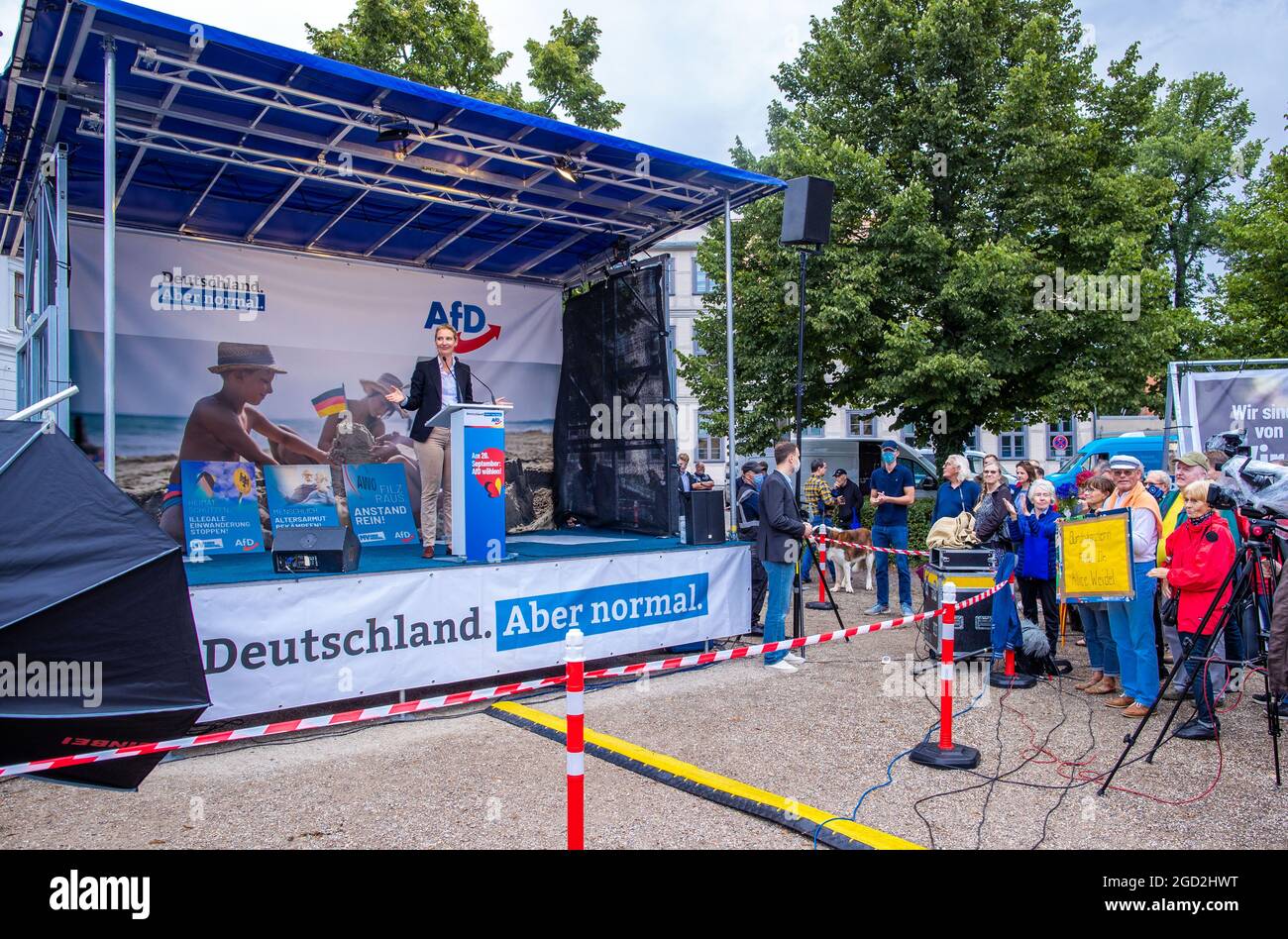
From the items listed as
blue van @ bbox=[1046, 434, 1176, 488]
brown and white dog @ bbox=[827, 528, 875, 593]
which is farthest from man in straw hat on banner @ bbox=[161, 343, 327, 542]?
blue van @ bbox=[1046, 434, 1176, 488]

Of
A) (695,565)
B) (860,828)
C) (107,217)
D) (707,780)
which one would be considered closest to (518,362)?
(695,565)

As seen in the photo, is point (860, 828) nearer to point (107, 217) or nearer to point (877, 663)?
point (877, 663)

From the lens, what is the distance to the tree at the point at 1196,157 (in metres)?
28.8

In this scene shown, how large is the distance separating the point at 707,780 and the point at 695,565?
11.4 feet

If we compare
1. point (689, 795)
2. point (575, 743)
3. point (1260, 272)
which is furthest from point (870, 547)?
point (1260, 272)

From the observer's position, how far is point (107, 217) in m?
5.93

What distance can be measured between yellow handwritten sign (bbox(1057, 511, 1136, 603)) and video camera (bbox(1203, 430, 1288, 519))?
1.04m

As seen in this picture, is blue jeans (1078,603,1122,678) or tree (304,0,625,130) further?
tree (304,0,625,130)

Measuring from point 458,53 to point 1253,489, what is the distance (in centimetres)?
1866

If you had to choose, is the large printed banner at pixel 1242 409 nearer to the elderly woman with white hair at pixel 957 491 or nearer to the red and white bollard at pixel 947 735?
the elderly woman with white hair at pixel 957 491

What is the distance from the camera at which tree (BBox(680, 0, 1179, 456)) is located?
15789mm

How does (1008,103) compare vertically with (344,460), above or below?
above

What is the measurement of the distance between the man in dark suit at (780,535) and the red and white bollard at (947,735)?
2416mm

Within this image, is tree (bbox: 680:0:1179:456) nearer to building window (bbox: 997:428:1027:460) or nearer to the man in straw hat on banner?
the man in straw hat on banner
